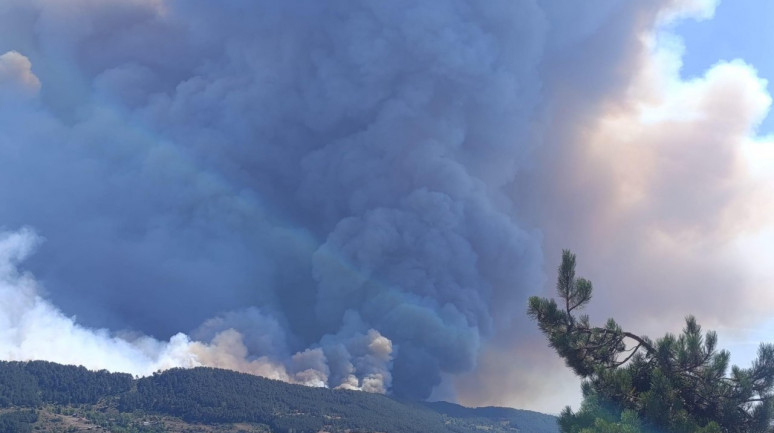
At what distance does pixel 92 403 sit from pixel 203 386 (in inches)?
850

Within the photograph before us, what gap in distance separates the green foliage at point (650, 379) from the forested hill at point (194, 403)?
4351 inches

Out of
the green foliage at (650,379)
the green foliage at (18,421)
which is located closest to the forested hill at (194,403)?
the green foliage at (18,421)

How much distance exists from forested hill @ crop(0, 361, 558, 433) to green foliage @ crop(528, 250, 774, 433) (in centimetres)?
11052

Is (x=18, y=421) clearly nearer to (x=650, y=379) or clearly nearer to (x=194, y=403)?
(x=194, y=403)

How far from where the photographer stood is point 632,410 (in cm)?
2738

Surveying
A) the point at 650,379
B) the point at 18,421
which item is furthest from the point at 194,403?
the point at 650,379

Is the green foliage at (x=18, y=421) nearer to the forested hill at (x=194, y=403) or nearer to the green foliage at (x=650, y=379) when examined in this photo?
the forested hill at (x=194, y=403)

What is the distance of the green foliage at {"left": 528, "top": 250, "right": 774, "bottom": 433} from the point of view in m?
27.1

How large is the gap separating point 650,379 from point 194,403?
5037 inches

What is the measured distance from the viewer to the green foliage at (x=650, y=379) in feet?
88.9

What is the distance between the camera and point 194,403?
145m

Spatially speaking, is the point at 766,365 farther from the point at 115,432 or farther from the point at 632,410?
the point at 115,432

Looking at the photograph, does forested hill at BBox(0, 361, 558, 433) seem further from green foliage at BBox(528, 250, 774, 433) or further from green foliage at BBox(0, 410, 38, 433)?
green foliage at BBox(528, 250, 774, 433)

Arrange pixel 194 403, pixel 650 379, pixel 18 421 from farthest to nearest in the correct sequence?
pixel 194 403 < pixel 18 421 < pixel 650 379
